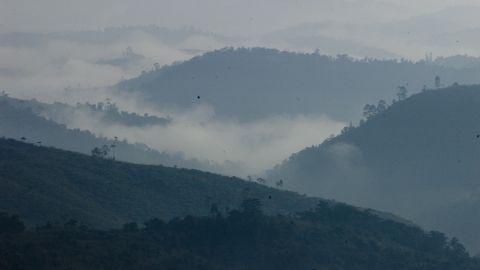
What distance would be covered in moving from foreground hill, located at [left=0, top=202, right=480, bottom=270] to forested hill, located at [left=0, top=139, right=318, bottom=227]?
1596 cm

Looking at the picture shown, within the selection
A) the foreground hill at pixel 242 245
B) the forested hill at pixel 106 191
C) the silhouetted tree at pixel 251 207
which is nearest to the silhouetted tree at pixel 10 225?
the foreground hill at pixel 242 245

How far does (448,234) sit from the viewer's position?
173 m

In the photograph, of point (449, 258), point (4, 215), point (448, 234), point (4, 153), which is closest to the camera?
point (4, 215)

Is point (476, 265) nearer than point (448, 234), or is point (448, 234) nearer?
point (476, 265)

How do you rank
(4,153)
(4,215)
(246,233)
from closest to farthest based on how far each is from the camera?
(4,215), (246,233), (4,153)

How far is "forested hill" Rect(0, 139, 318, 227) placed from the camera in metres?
121

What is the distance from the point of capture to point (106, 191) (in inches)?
5408

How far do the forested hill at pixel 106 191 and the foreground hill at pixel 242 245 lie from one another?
1596 centimetres

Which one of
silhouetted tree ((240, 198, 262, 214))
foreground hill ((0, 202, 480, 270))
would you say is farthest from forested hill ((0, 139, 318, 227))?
foreground hill ((0, 202, 480, 270))

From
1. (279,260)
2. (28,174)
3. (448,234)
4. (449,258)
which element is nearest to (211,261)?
(279,260)

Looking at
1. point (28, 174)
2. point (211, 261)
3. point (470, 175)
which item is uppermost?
point (470, 175)

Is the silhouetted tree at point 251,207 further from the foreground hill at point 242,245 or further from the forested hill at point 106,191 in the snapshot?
the forested hill at point 106,191

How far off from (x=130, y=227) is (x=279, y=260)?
16.6m

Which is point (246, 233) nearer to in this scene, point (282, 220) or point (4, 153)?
point (282, 220)
